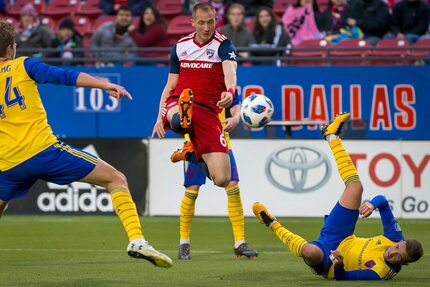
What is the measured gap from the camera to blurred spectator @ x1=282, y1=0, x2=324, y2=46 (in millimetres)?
19047

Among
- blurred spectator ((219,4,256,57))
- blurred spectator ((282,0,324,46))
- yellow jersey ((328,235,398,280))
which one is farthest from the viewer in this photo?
blurred spectator ((282,0,324,46))

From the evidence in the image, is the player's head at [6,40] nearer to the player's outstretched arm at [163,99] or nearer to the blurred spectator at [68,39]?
the player's outstretched arm at [163,99]

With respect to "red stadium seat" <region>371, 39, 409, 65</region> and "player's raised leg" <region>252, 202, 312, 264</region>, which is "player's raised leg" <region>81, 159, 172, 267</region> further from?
"red stadium seat" <region>371, 39, 409, 65</region>

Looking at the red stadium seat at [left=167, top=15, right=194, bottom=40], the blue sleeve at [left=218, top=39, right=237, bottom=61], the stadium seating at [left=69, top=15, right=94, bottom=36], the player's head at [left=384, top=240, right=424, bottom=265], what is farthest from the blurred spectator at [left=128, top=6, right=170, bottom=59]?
the player's head at [left=384, top=240, right=424, bottom=265]

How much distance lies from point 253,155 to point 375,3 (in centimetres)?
462

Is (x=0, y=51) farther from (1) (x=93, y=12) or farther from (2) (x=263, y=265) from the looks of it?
(1) (x=93, y=12)

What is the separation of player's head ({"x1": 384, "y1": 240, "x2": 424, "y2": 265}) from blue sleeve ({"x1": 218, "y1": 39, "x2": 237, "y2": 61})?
2802 mm

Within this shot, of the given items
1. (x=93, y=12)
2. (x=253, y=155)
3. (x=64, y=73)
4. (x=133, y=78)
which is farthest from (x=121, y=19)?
(x=64, y=73)

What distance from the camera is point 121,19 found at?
19.1 meters

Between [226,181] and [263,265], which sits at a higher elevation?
[226,181]

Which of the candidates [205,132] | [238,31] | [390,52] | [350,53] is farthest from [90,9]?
[205,132]

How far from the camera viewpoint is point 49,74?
26.6ft

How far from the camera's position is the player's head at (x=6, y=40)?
836 cm

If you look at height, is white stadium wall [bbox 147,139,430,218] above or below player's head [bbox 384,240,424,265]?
below
